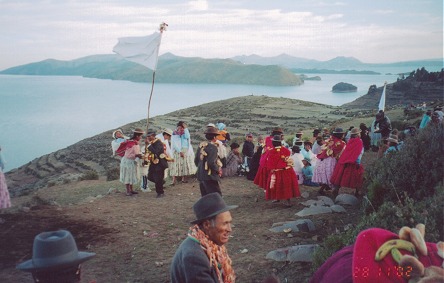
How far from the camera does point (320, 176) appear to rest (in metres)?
9.98

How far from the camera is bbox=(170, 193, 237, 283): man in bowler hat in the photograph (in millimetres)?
2848

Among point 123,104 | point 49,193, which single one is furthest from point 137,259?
point 123,104

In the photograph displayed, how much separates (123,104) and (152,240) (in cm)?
15115

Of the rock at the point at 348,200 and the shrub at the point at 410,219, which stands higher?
the shrub at the point at 410,219

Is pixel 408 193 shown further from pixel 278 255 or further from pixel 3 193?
pixel 3 193

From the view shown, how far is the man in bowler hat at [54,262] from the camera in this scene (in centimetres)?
240

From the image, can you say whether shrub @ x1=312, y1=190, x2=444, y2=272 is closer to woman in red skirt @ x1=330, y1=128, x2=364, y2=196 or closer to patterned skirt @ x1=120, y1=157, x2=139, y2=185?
woman in red skirt @ x1=330, y1=128, x2=364, y2=196

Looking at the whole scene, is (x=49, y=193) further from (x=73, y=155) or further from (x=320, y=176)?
(x=73, y=155)

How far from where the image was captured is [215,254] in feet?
10.1

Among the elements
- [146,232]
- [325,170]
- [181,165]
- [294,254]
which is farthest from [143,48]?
[294,254]

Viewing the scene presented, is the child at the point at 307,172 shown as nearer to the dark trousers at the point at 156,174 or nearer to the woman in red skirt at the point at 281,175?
the woman in red skirt at the point at 281,175

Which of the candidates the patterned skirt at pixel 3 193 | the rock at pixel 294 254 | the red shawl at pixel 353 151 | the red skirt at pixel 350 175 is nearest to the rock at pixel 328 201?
the red skirt at pixel 350 175

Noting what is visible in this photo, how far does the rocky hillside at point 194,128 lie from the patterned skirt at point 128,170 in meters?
8.30

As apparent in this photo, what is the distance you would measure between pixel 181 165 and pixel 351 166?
5799 millimetres
